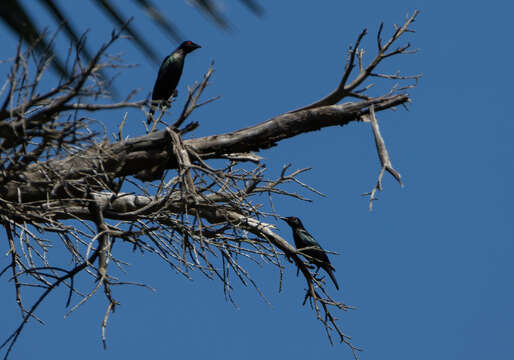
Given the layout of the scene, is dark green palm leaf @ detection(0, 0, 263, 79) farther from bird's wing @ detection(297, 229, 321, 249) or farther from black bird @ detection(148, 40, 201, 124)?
black bird @ detection(148, 40, 201, 124)

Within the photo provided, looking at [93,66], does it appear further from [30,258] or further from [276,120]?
[30,258]

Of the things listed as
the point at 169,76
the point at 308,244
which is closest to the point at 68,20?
the point at 308,244

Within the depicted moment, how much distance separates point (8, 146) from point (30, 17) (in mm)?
3182

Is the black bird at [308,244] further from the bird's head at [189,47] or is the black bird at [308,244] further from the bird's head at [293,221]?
the bird's head at [189,47]

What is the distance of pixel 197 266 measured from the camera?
16.4ft

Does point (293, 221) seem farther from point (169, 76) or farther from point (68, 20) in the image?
point (68, 20)

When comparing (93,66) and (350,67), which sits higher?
(350,67)

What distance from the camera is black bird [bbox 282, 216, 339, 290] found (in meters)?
6.23

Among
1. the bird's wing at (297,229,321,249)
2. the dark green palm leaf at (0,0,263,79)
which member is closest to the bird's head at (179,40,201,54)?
the bird's wing at (297,229,321,249)

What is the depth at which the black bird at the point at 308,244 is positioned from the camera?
245 inches

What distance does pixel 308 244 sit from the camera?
6715 mm

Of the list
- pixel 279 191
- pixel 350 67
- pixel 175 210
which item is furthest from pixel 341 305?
pixel 350 67

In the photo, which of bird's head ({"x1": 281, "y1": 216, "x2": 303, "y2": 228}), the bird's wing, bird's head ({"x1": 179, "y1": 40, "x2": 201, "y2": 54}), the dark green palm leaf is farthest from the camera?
bird's head ({"x1": 179, "y1": 40, "x2": 201, "y2": 54})

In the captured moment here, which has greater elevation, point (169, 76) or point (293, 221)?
point (169, 76)
